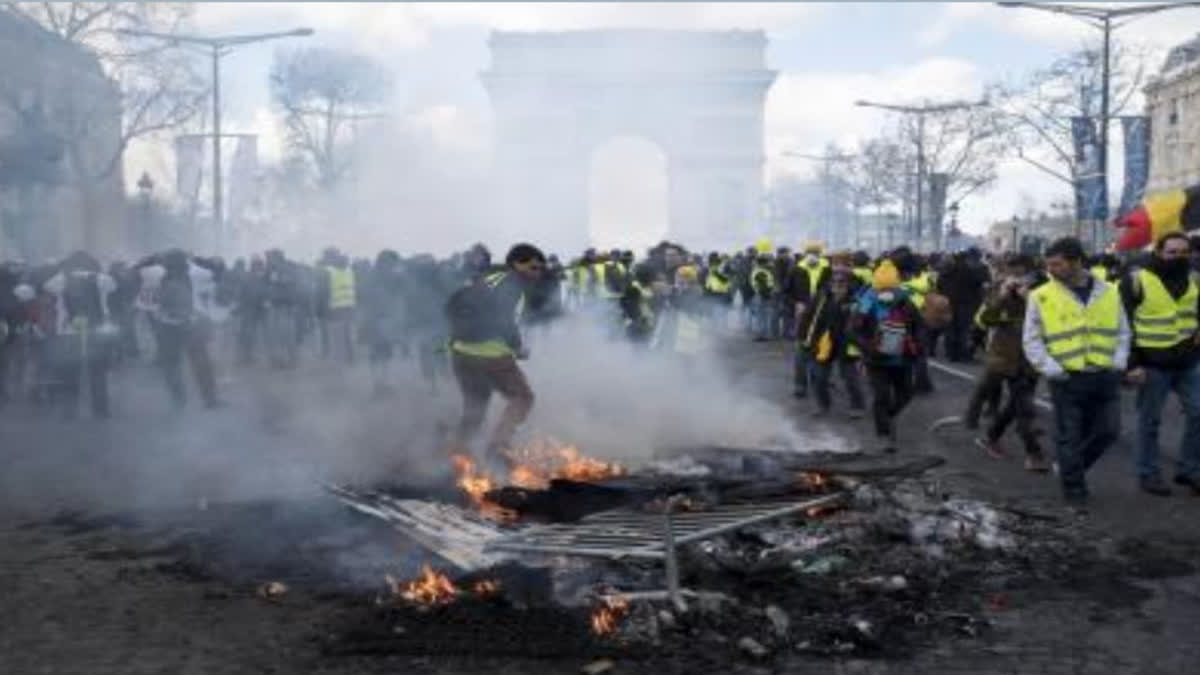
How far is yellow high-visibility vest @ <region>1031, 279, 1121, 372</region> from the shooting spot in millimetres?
7523

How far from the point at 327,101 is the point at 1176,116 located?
29914 mm

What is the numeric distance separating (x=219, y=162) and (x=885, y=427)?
20.8 metres

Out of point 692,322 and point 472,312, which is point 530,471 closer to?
point 472,312

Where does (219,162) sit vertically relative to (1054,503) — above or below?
above

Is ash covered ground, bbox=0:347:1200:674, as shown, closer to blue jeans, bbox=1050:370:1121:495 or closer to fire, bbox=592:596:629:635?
fire, bbox=592:596:629:635

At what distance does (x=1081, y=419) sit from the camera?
777 cm

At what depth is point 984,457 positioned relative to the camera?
9.48 metres

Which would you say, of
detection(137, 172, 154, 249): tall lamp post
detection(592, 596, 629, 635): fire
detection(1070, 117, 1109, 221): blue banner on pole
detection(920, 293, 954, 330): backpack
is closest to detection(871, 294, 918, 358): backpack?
detection(920, 293, 954, 330): backpack

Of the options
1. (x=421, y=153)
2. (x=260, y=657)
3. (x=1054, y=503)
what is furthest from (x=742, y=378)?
(x=421, y=153)

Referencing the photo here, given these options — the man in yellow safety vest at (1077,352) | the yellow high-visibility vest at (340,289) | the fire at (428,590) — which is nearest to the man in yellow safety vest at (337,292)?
the yellow high-visibility vest at (340,289)

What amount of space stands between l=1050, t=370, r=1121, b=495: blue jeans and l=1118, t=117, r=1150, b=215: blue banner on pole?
14.8 metres

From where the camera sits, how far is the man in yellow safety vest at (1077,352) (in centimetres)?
754

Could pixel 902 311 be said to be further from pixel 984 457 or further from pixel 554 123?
pixel 554 123

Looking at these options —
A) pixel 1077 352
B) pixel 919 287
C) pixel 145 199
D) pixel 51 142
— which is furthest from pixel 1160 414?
pixel 145 199
